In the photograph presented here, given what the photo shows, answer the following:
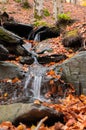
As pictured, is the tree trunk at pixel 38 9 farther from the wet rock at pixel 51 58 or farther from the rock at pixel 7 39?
the wet rock at pixel 51 58

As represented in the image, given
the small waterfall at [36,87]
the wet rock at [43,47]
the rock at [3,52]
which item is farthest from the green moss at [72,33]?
the small waterfall at [36,87]

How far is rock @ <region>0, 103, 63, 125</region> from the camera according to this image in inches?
181

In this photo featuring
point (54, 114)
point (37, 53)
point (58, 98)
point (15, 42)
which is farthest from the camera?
point (37, 53)

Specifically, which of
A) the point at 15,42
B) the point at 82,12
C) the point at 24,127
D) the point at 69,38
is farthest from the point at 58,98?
the point at 82,12

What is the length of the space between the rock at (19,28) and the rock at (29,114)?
10555mm

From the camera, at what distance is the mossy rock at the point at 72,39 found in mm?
12123

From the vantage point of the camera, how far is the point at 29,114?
4590 millimetres

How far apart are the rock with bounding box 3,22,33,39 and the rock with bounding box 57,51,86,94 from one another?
7447 mm

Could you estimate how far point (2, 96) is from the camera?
809 cm

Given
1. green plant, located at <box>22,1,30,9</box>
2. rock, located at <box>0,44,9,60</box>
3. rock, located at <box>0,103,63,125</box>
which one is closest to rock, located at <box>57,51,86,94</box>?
rock, located at <box>0,44,9,60</box>

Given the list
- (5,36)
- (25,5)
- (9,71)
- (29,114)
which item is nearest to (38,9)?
(25,5)

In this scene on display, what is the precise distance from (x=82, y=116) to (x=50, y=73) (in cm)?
395

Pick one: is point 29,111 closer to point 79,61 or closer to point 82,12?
point 79,61

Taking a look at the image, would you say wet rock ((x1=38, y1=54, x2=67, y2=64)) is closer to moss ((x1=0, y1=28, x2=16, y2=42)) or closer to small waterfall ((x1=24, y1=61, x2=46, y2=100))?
moss ((x1=0, y1=28, x2=16, y2=42))
